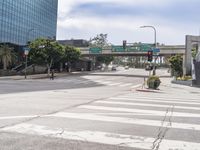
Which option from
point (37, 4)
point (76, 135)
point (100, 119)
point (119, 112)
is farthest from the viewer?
point (37, 4)

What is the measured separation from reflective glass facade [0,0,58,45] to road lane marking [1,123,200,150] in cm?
6825

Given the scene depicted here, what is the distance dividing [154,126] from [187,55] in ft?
152

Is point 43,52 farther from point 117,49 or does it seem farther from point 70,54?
point 117,49

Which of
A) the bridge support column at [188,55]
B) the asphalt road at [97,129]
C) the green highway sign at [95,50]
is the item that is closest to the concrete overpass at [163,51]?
the green highway sign at [95,50]

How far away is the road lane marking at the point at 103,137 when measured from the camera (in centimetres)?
766

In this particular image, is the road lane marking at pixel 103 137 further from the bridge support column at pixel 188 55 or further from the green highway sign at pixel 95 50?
the green highway sign at pixel 95 50

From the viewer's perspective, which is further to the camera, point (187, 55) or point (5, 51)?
point (5, 51)

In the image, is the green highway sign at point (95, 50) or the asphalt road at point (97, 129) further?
the green highway sign at point (95, 50)

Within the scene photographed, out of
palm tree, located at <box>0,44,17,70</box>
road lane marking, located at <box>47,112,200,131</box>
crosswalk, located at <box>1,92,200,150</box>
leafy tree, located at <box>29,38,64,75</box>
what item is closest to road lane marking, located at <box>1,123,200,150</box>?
crosswalk, located at <box>1,92,200,150</box>

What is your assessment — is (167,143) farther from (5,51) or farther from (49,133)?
(5,51)

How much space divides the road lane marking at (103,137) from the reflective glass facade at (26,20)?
2687 inches

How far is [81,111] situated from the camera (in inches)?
500

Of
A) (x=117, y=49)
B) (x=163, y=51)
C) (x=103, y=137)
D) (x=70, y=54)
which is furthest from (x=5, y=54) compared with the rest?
(x=103, y=137)

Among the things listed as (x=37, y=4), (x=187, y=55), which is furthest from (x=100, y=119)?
(x=37, y=4)
